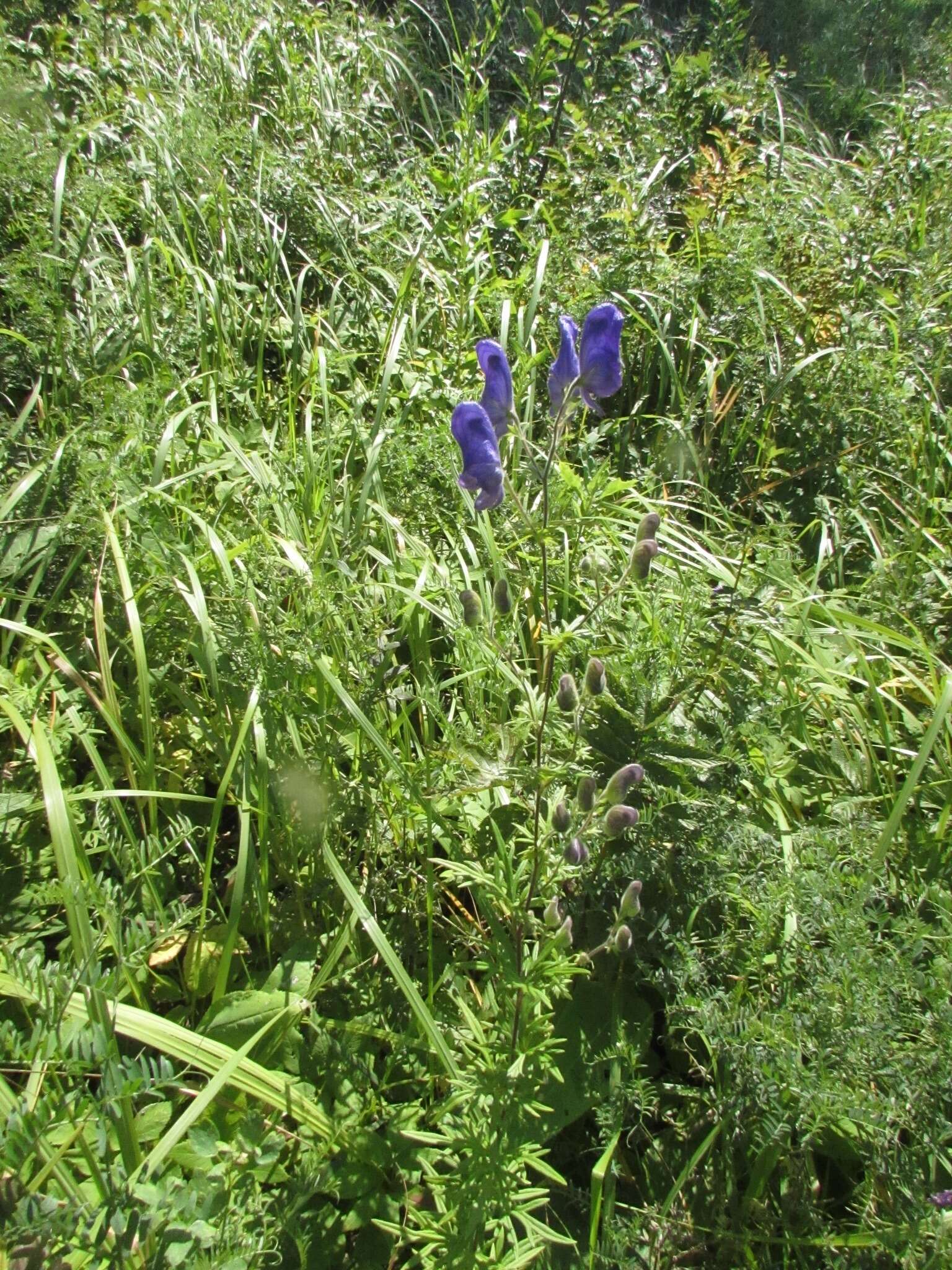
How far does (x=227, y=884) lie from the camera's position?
1886 mm

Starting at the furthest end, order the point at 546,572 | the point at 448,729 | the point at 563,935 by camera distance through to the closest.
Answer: the point at 448,729, the point at 546,572, the point at 563,935

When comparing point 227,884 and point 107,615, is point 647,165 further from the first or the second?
point 227,884

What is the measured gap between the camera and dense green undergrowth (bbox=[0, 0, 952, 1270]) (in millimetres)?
1335

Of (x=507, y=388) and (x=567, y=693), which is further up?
(x=507, y=388)

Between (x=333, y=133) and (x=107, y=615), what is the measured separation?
2904mm

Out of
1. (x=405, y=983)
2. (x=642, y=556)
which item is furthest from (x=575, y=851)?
(x=642, y=556)

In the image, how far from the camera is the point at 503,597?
1407 mm

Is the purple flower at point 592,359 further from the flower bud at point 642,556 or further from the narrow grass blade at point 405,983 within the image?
the narrow grass blade at point 405,983

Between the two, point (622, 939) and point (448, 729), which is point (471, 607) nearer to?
point (448, 729)

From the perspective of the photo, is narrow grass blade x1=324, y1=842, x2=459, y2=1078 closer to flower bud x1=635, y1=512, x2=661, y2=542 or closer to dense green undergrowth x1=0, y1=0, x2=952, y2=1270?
dense green undergrowth x1=0, y1=0, x2=952, y2=1270

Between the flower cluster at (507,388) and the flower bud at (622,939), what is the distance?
2.26 ft

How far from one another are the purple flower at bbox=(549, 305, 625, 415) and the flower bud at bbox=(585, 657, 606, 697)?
39 cm

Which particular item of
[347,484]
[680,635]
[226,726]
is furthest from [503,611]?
[347,484]

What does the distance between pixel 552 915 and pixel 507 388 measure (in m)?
0.82
